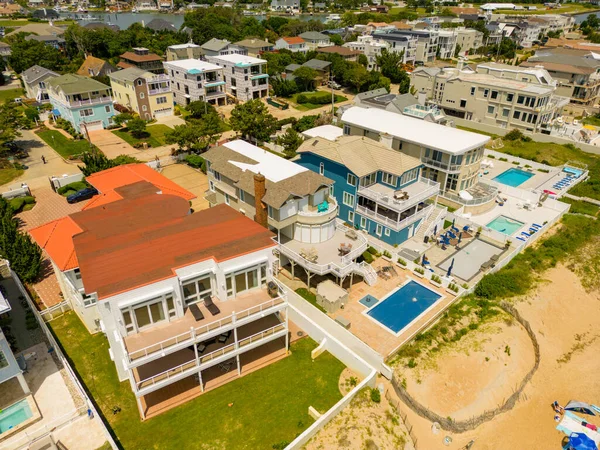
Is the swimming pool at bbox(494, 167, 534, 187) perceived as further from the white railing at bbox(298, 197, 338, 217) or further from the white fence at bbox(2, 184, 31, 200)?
the white fence at bbox(2, 184, 31, 200)

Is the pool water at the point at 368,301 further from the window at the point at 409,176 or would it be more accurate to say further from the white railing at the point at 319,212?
the window at the point at 409,176

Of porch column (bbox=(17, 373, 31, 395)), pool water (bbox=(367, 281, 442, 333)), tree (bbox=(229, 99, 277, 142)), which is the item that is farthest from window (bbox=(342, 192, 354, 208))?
porch column (bbox=(17, 373, 31, 395))

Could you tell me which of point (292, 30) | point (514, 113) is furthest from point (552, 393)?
point (292, 30)

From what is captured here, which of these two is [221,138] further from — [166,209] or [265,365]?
[265,365]

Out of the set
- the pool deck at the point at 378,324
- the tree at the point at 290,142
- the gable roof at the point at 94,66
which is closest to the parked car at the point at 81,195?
the tree at the point at 290,142

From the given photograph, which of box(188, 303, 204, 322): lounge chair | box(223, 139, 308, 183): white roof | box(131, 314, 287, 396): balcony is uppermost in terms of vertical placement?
box(223, 139, 308, 183): white roof
